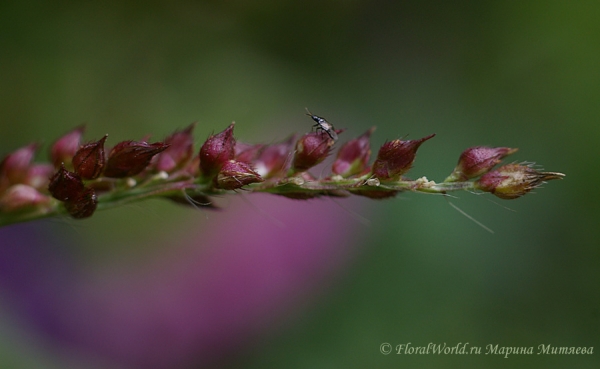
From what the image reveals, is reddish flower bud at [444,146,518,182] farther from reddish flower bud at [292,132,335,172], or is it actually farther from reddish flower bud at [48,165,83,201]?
reddish flower bud at [48,165,83,201]

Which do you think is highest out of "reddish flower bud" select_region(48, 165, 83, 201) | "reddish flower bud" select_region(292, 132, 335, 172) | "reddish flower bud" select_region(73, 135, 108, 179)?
"reddish flower bud" select_region(292, 132, 335, 172)

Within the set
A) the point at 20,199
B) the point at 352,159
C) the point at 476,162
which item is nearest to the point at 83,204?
the point at 20,199

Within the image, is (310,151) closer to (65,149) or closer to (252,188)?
(252,188)

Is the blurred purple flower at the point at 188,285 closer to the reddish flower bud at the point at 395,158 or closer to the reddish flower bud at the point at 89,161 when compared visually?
the reddish flower bud at the point at 89,161

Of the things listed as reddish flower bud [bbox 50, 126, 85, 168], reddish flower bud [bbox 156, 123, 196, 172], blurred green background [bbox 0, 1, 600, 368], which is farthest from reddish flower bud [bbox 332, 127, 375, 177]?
blurred green background [bbox 0, 1, 600, 368]

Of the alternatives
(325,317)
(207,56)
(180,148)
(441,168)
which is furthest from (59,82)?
(180,148)

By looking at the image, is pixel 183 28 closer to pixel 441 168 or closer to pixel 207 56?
pixel 207 56
